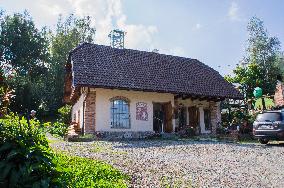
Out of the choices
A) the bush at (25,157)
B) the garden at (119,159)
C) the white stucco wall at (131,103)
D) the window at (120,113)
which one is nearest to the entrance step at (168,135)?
the garden at (119,159)

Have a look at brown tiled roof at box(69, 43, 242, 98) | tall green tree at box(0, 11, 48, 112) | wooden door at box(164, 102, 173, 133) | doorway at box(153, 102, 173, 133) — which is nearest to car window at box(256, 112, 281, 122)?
brown tiled roof at box(69, 43, 242, 98)

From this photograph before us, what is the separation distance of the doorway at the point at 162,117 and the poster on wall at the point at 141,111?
1.21 metres

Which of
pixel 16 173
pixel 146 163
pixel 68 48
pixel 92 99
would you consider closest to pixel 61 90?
pixel 68 48

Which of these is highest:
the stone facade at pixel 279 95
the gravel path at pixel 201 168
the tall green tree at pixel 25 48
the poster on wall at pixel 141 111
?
the tall green tree at pixel 25 48

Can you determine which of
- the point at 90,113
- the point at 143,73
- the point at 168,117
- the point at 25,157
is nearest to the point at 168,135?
the point at 168,117

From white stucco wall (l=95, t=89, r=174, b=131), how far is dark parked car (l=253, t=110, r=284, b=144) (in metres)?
6.65

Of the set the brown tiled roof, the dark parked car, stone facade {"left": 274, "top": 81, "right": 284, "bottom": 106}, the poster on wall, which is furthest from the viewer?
stone facade {"left": 274, "top": 81, "right": 284, "bottom": 106}

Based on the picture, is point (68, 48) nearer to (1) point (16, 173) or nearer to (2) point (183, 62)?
(2) point (183, 62)

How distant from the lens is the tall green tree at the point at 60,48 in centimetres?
3731

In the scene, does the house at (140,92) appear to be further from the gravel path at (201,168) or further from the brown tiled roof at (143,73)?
the gravel path at (201,168)

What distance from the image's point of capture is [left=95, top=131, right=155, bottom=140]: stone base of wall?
61.0 feet

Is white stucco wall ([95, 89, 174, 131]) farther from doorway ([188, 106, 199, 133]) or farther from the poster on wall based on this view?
doorway ([188, 106, 199, 133])

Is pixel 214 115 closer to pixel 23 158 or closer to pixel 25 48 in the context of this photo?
pixel 23 158

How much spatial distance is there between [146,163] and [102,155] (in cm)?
203
